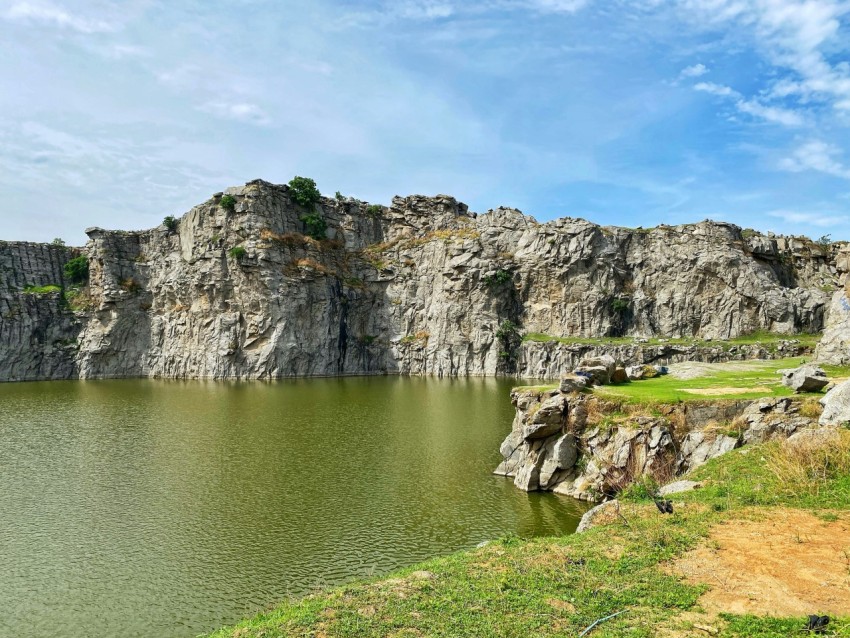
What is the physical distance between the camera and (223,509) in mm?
26141

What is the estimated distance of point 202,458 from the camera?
35.9m

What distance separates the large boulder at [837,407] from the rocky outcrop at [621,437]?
5.46 ft

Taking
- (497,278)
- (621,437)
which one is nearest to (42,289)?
(497,278)

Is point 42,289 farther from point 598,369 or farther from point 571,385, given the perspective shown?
point 571,385

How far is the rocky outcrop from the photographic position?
2433 cm

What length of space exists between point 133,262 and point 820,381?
11852 centimetres

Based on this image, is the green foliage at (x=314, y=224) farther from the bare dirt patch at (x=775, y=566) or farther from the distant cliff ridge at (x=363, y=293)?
the bare dirt patch at (x=775, y=566)

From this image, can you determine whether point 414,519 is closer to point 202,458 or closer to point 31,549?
point 31,549

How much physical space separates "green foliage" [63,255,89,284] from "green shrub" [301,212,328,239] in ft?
154

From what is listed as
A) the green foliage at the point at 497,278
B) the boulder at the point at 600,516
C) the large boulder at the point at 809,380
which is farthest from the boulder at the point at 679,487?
the green foliage at the point at 497,278

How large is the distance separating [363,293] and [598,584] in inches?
3965

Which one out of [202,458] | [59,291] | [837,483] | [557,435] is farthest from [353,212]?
[837,483]

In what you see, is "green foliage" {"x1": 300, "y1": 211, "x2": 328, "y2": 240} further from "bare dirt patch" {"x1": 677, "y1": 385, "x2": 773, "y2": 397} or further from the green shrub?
"bare dirt patch" {"x1": 677, "y1": 385, "x2": 773, "y2": 397}

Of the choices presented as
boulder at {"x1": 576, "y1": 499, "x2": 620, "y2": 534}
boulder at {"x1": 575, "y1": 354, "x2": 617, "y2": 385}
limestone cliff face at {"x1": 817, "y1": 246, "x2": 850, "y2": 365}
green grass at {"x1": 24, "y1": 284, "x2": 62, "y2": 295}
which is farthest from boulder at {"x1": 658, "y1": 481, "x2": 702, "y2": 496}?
green grass at {"x1": 24, "y1": 284, "x2": 62, "y2": 295}
